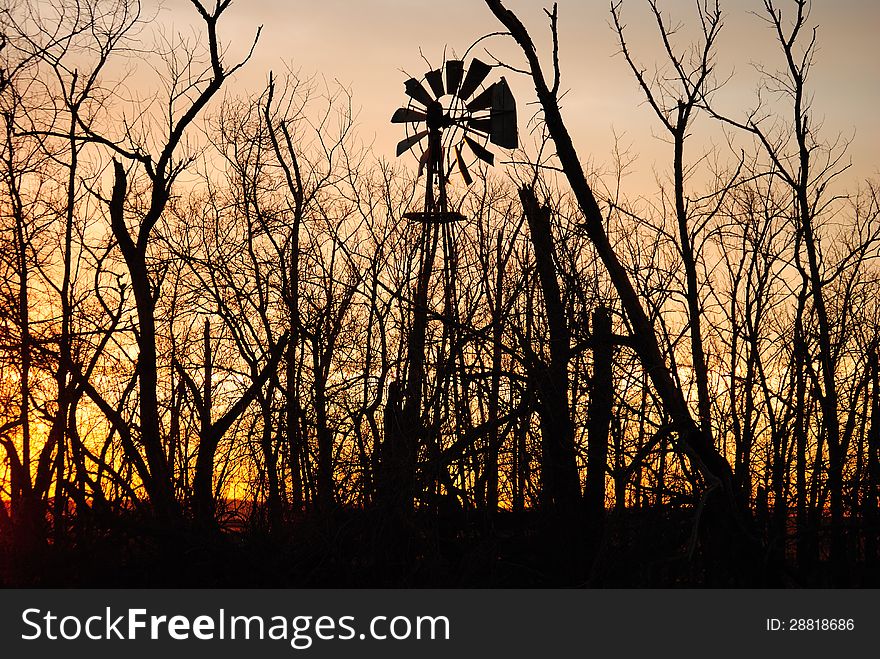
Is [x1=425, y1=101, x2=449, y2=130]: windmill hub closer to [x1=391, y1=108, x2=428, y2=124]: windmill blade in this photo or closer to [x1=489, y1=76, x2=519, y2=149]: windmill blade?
[x1=391, y1=108, x2=428, y2=124]: windmill blade

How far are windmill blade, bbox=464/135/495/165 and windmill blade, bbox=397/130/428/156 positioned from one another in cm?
91

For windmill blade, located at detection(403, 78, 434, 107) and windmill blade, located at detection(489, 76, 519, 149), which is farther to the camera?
windmill blade, located at detection(403, 78, 434, 107)

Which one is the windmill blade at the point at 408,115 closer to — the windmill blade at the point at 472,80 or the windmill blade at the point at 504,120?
the windmill blade at the point at 472,80

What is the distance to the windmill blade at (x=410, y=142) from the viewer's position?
12750 mm

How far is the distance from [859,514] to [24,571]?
10464mm

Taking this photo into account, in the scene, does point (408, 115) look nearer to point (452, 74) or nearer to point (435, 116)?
point (435, 116)

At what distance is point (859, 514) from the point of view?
11.8m

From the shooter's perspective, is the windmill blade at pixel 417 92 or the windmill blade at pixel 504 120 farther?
the windmill blade at pixel 417 92

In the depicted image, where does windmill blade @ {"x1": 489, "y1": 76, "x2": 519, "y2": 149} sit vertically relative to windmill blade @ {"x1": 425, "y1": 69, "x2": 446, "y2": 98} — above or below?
below

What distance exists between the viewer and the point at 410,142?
42.3ft

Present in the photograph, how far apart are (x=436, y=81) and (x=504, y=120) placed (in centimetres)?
233

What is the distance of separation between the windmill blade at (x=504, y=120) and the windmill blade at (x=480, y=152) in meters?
1.49

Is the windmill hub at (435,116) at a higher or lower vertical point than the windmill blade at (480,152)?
higher

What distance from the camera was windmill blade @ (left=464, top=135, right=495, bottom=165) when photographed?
40.1ft
